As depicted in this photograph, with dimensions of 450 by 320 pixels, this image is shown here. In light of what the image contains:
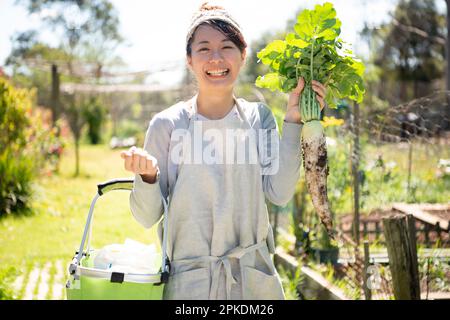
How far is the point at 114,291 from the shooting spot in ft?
4.99

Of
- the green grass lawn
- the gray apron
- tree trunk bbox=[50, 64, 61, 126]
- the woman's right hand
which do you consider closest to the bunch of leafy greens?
the gray apron

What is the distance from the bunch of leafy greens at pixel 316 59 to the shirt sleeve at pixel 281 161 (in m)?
0.13

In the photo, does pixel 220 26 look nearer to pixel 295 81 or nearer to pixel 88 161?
pixel 295 81

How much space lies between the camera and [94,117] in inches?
803

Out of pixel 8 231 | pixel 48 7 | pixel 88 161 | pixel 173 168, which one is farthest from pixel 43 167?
pixel 48 7

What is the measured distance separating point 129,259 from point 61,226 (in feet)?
16.9

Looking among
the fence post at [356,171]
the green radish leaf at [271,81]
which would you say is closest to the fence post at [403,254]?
the fence post at [356,171]

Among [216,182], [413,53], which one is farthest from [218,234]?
[413,53]

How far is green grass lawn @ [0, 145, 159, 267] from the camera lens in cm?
544

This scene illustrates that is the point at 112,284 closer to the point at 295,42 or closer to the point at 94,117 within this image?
the point at 295,42

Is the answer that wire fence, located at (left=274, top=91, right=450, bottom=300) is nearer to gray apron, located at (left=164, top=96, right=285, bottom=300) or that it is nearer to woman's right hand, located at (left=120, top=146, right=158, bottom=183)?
gray apron, located at (left=164, top=96, right=285, bottom=300)

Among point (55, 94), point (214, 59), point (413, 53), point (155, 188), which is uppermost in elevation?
point (413, 53)

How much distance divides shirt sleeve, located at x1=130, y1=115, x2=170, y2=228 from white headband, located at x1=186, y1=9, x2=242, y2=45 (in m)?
0.33

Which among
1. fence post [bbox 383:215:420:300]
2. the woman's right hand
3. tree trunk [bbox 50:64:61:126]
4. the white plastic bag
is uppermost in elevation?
tree trunk [bbox 50:64:61:126]
